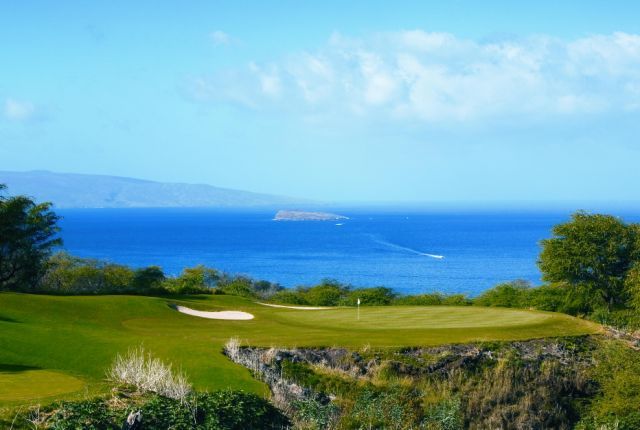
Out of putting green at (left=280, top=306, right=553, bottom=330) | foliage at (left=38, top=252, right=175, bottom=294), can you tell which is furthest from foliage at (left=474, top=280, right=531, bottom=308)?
foliage at (left=38, top=252, right=175, bottom=294)

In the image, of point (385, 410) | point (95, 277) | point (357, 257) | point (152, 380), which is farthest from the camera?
point (357, 257)

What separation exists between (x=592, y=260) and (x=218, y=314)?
23634mm

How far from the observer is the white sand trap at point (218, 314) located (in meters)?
29.8

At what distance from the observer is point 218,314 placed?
30.8m

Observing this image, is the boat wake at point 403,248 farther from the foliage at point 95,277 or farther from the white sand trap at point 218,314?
the white sand trap at point 218,314

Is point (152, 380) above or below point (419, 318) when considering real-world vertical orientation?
above

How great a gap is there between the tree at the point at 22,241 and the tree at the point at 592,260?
1318 inches

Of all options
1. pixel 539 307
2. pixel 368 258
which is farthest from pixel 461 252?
pixel 539 307

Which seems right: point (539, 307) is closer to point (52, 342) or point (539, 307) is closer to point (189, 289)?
point (189, 289)

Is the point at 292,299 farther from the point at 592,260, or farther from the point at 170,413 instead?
the point at 170,413

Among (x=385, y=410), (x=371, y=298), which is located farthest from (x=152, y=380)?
(x=371, y=298)

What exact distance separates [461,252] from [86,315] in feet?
417

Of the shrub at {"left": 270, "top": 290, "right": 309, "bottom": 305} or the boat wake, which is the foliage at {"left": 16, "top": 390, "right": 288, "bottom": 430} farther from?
the boat wake

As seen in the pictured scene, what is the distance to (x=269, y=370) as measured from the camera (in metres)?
19.3
